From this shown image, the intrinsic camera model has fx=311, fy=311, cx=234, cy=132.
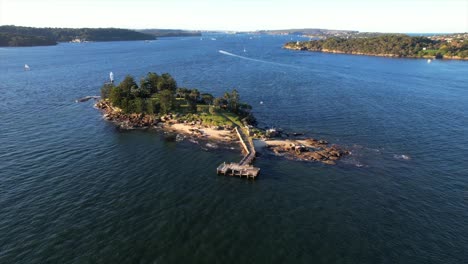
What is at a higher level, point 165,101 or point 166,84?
point 166,84

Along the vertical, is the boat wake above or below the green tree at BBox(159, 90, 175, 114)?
below

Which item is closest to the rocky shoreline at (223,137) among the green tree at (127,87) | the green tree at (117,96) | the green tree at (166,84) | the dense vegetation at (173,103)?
the dense vegetation at (173,103)

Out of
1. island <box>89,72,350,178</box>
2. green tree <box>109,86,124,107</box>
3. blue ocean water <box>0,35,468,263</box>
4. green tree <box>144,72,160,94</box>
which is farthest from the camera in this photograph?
green tree <box>144,72,160,94</box>

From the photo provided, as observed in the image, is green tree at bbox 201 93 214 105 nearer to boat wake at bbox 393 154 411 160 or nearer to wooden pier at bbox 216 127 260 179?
wooden pier at bbox 216 127 260 179

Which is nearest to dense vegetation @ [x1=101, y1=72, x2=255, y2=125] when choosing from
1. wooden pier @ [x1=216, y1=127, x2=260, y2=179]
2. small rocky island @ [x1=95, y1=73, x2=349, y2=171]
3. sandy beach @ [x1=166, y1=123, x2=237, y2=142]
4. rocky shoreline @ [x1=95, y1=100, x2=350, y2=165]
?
small rocky island @ [x1=95, y1=73, x2=349, y2=171]

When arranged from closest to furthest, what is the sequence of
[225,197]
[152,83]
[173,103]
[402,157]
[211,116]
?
1. [225,197]
2. [402,157]
3. [211,116]
4. [173,103]
5. [152,83]

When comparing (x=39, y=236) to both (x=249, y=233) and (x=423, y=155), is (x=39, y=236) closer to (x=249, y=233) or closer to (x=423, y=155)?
(x=249, y=233)

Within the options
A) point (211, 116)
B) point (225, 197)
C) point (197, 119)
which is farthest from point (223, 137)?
point (225, 197)

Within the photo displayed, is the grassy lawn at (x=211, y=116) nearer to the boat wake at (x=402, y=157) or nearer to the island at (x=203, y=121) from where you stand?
the island at (x=203, y=121)

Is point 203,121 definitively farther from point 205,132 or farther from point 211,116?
point 205,132
